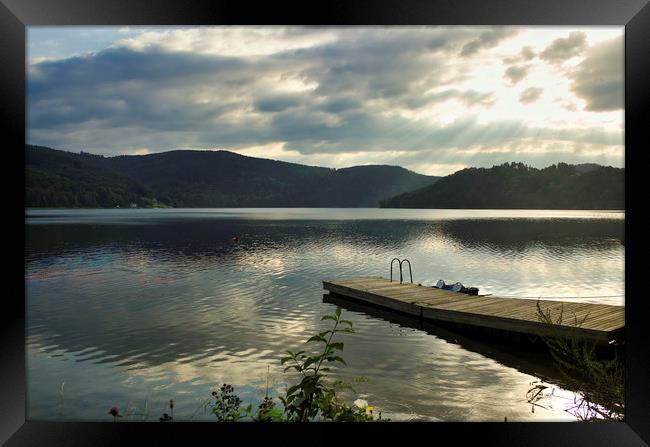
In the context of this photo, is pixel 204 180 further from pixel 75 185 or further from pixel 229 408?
pixel 229 408

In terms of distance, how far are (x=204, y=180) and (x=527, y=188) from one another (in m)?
57.5

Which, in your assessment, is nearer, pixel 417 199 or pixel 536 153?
pixel 536 153

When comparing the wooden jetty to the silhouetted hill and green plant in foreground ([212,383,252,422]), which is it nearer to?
green plant in foreground ([212,383,252,422])

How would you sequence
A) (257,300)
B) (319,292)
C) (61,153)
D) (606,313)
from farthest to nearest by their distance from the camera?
(61,153), (319,292), (257,300), (606,313)

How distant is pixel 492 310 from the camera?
8562mm

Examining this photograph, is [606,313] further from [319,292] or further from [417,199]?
[417,199]

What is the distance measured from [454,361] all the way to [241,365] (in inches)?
130

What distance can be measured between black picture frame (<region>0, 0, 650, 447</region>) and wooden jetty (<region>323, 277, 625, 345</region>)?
3480 millimetres

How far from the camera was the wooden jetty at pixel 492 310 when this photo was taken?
21.9ft

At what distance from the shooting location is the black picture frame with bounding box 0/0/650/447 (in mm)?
2248

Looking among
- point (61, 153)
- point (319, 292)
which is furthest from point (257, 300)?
point (61, 153)

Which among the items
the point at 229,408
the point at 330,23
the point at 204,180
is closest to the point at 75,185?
the point at 204,180

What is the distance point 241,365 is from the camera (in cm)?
758

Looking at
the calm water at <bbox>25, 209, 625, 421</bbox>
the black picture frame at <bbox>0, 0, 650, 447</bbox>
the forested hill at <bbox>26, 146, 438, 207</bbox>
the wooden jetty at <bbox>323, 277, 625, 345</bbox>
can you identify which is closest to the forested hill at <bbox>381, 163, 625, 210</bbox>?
the forested hill at <bbox>26, 146, 438, 207</bbox>
